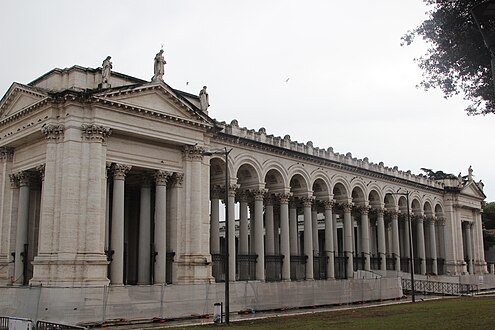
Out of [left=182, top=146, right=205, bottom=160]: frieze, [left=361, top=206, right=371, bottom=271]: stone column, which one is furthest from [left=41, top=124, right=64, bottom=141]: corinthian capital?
[left=361, top=206, right=371, bottom=271]: stone column

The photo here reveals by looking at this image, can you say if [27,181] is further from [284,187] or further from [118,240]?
[284,187]

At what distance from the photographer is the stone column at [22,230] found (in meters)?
37.2

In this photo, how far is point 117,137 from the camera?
119 ft

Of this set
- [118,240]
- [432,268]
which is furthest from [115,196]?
[432,268]

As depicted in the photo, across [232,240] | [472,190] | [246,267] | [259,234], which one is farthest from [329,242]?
[472,190]

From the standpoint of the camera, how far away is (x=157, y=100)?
1485 inches

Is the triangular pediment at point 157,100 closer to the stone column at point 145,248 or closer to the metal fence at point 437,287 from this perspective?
the stone column at point 145,248

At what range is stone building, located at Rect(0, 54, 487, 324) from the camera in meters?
33.4

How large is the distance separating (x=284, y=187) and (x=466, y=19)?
2972 centimetres

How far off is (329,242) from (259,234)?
32.2 feet

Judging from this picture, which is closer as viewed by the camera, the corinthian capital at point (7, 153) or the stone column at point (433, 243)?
the corinthian capital at point (7, 153)

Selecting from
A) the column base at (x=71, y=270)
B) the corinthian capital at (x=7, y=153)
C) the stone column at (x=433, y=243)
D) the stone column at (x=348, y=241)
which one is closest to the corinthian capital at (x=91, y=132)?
the column base at (x=71, y=270)

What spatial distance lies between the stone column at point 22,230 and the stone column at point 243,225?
17042mm

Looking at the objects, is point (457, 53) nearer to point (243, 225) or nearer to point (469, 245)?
point (243, 225)
